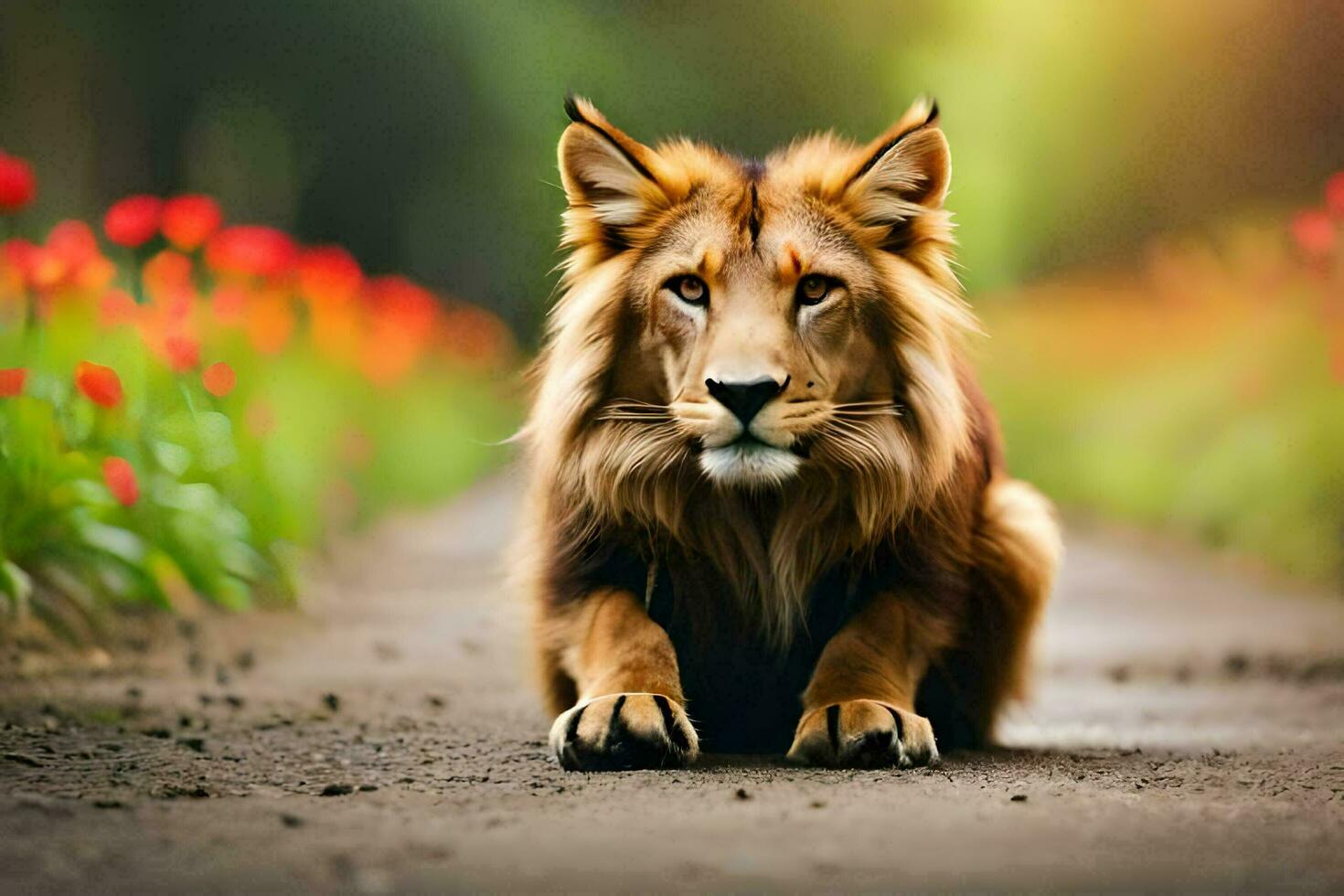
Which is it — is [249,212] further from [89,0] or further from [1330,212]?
[1330,212]

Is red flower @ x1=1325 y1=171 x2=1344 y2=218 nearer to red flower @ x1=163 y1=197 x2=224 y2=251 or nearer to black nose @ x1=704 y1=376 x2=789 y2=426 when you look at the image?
red flower @ x1=163 y1=197 x2=224 y2=251

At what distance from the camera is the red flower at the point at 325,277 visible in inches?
353

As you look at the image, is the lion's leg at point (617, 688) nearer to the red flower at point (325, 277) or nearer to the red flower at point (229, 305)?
the red flower at point (229, 305)

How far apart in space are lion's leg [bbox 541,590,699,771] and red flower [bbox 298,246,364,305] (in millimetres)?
5354

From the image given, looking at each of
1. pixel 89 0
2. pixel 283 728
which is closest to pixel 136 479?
pixel 283 728

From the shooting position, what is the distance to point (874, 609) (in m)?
3.88

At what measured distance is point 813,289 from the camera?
3.82m

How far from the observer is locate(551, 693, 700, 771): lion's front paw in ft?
11.3

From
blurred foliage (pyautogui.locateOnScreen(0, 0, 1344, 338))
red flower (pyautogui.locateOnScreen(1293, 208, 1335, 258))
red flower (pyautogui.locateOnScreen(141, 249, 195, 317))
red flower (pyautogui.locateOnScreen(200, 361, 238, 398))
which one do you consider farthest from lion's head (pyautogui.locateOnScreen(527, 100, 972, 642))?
blurred foliage (pyautogui.locateOnScreen(0, 0, 1344, 338))

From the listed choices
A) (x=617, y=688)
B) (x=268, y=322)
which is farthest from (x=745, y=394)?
(x=268, y=322)

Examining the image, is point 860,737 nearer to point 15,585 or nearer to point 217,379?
point 15,585

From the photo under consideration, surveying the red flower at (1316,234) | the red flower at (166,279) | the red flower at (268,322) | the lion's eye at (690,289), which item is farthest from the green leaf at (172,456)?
the red flower at (1316,234)

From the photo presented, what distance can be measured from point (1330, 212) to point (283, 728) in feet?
23.3

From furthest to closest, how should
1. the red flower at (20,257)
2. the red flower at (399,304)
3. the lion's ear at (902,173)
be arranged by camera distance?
the red flower at (399,304) → the red flower at (20,257) → the lion's ear at (902,173)
